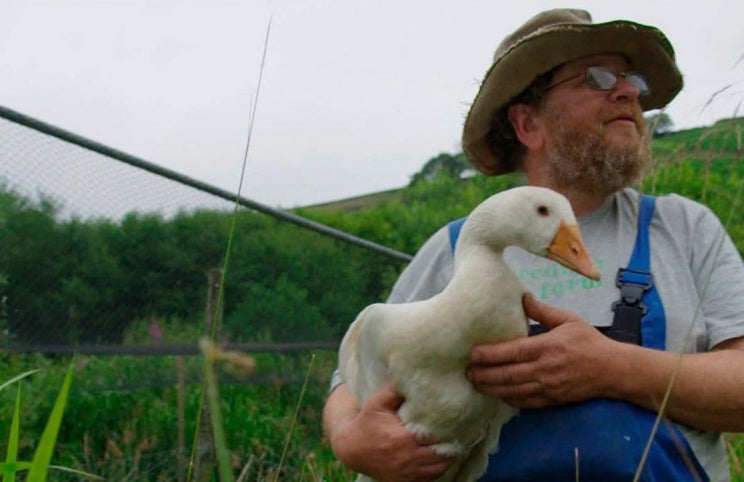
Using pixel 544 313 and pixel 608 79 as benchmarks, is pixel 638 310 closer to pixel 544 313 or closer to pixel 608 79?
pixel 544 313

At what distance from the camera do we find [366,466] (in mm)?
1599

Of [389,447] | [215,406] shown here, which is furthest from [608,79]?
[215,406]

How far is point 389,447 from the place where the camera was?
1521 millimetres

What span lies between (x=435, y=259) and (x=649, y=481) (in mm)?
727

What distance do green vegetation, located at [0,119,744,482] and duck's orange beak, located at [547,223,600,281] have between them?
70cm

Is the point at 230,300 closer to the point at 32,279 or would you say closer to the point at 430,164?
the point at 32,279

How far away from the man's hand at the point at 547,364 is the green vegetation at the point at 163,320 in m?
0.72

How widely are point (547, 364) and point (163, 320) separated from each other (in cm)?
194

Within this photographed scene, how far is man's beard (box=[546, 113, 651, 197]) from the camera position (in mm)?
1992

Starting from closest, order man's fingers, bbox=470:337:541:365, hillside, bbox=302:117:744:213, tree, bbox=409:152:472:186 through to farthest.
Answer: hillside, bbox=302:117:744:213, man's fingers, bbox=470:337:541:365, tree, bbox=409:152:472:186

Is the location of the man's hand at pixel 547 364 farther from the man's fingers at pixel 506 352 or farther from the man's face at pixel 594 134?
the man's face at pixel 594 134

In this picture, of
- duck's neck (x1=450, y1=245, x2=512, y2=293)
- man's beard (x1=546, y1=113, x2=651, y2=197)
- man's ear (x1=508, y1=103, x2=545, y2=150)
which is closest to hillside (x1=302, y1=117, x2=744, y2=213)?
duck's neck (x1=450, y1=245, x2=512, y2=293)

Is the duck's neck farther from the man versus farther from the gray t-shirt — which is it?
the gray t-shirt

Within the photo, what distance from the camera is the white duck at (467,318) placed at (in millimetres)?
1427
